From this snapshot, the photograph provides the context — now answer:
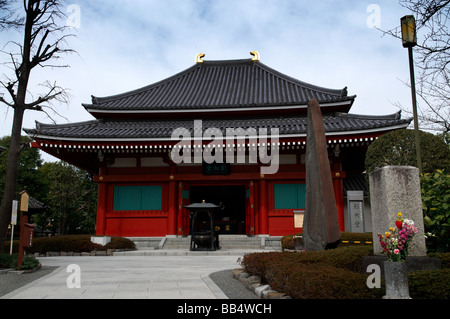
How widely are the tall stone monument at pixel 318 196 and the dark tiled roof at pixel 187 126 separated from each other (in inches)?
270

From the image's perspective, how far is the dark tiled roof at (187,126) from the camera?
1555cm

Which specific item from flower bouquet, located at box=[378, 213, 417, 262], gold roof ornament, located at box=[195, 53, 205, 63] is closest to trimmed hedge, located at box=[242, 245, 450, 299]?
flower bouquet, located at box=[378, 213, 417, 262]

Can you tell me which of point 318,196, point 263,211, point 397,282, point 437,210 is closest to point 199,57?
point 263,211

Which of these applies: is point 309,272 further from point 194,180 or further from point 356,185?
point 356,185

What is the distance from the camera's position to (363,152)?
17.5m

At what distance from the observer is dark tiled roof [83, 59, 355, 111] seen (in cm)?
1934

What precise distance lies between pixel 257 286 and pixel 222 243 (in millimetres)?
9837

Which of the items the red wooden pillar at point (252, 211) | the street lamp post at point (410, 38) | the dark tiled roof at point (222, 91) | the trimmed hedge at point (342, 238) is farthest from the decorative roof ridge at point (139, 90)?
the street lamp post at point (410, 38)

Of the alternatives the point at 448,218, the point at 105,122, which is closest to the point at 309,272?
the point at 448,218

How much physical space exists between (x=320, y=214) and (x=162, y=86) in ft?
59.4

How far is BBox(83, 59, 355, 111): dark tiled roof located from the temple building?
0.39 feet

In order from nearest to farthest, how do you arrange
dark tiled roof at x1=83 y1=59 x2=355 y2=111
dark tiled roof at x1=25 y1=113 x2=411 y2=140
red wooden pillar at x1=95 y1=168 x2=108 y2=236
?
dark tiled roof at x1=25 y1=113 x2=411 y2=140 < red wooden pillar at x1=95 y1=168 x2=108 y2=236 < dark tiled roof at x1=83 y1=59 x2=355 y2=111

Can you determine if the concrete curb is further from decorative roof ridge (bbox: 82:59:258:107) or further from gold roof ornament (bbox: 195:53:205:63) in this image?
gold roof ornament (bbox: 195:53:205:63)

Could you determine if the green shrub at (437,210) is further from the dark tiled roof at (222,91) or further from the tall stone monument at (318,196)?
the dark tiled roof at (222,91)
